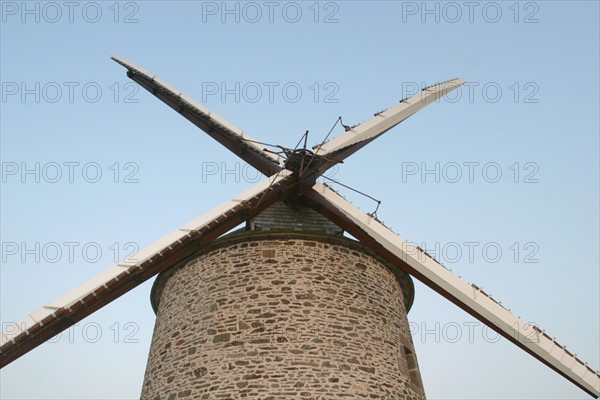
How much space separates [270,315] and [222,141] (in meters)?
5.00

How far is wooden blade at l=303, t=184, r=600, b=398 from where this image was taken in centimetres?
830

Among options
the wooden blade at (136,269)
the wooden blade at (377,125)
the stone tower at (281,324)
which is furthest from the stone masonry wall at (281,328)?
the wooden blade at (377,125)

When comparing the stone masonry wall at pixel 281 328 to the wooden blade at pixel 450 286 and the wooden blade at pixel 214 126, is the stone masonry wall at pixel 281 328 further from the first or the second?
the wooden blade at pixel 214 126

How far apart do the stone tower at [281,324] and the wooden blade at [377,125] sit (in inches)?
62.5

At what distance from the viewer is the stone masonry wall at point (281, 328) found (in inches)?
310

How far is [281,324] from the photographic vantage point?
27.1 ft

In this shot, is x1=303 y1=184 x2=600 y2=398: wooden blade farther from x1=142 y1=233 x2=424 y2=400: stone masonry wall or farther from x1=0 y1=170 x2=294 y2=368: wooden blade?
x1=0 y1=170 x2=294 y2=368: wooden blade

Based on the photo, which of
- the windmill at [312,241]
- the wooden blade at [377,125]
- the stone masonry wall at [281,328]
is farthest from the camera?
the wooden blade at [377,125]

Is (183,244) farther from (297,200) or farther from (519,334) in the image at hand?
(519,334)

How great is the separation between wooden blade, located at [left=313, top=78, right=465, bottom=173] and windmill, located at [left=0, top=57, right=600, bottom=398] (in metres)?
0.03

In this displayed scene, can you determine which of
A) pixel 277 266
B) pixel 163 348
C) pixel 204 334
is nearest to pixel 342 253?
pixel 277 266

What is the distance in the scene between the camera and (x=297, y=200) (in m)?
10.4

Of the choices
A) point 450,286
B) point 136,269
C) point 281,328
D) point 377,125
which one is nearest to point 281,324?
point 281,328

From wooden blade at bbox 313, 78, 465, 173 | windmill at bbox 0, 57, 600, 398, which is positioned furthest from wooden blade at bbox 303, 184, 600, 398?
wooden blade at bbox 313, 78, 465, 173
